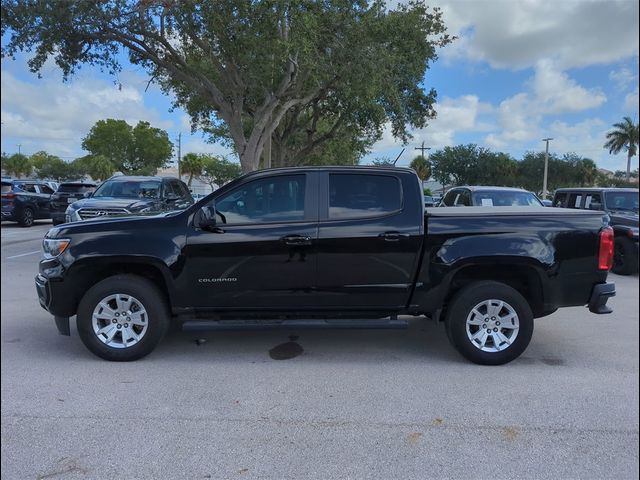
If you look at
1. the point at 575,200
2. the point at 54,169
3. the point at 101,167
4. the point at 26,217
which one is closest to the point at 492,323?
the point at 575,200

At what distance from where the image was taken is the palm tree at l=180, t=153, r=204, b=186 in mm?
74250

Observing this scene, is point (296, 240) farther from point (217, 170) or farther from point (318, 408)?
point (217, 170)

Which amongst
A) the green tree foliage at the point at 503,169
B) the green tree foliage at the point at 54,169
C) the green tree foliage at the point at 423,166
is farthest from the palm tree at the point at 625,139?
the green tree foliage at the point at 54,169

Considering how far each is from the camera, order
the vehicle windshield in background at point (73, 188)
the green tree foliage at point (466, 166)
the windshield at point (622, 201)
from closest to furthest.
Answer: the windshield at point (622, 201), the vehicle windshield in background at point (73, 188), the green tree foliage at point (466, 166)

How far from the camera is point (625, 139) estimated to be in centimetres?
6400

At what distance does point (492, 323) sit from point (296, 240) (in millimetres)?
1964

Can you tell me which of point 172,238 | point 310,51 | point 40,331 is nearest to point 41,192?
point 310,51

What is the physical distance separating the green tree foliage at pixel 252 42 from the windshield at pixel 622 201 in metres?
7.10

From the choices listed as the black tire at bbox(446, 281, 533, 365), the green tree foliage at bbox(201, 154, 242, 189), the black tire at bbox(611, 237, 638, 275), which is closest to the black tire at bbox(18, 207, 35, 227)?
the black tire at bbox(446, 281, 533, 365)

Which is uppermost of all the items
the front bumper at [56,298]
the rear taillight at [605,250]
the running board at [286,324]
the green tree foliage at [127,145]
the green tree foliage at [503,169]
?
the green tree foliage at [127,145]

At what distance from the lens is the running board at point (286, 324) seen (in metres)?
4.72

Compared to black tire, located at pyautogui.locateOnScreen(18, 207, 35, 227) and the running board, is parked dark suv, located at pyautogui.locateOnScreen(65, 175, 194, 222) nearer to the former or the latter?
the running board

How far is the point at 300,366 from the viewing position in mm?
4691

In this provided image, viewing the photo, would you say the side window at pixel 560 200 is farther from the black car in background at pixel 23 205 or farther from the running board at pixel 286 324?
the black car in background at pixel 23 205
